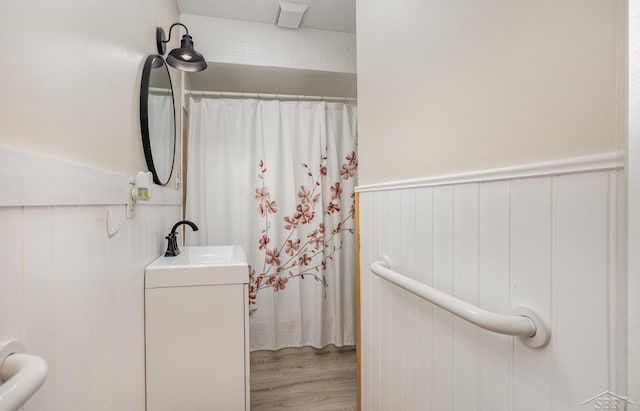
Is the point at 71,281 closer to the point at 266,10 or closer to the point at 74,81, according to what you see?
the point at 74,81

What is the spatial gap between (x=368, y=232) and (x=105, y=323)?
2.77ft

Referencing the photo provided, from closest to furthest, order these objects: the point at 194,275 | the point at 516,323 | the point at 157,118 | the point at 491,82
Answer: the point at 516,323 < the point at 491,82 < the point at 194,275 < the point at 157,118

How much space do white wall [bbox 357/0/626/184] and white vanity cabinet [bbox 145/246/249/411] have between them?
78cm

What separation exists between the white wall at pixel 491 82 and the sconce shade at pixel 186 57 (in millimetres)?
928

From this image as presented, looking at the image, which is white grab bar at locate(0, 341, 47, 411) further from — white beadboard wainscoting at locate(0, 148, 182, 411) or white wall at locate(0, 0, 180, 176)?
white wall at locate(0, 0, 180, 176)

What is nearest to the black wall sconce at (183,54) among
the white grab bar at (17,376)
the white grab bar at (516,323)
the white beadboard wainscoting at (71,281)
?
the white beadboard wainscoting at (71,281)

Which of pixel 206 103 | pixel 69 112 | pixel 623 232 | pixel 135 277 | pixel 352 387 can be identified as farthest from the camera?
pixel 206 103

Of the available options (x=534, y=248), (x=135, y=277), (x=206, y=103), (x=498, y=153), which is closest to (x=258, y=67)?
(x=206, y=103)

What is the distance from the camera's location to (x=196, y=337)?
3.93 ft

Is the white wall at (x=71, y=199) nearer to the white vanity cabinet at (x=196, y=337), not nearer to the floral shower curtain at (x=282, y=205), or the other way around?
the white vanity cabinet at (x=196, y=337)

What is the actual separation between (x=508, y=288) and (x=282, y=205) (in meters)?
1.82

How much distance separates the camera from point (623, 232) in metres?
0.31

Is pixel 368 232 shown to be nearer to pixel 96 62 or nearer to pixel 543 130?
pixel 543 130

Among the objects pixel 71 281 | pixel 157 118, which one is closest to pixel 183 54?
pixel 157 118
